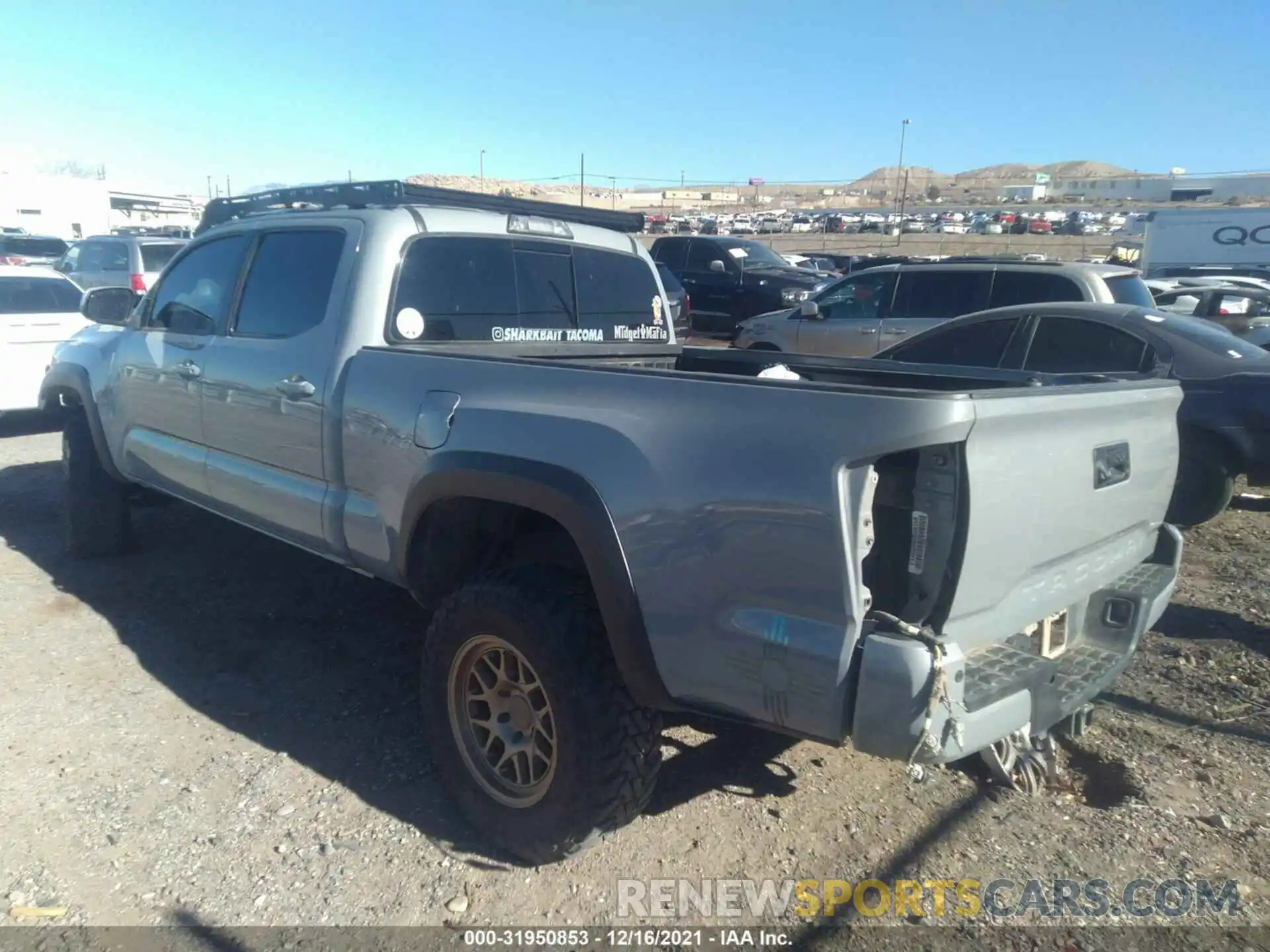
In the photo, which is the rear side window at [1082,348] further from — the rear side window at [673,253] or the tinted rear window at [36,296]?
the rear side window at [673,253]

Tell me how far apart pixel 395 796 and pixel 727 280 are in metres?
14.5

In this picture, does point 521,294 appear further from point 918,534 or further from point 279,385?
point 918,534

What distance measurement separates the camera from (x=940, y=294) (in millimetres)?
10023

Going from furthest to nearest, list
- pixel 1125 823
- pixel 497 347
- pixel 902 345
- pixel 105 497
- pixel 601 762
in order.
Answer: pixel 902 345 → pixel 105 497 → pixel 497 347 → pixel 1125 823 → pixel 601 762

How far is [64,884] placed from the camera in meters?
2.86

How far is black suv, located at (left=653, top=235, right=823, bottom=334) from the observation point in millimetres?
16656

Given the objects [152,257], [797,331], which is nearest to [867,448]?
[797,331]

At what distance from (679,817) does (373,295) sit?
2.22 metres

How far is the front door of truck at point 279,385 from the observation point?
3.74 metres

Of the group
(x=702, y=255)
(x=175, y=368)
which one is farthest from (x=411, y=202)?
(x=702, y=255)

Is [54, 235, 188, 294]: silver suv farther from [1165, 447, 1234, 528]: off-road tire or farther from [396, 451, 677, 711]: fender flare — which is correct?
[1165, 447, 1234, 528]: off-road tire

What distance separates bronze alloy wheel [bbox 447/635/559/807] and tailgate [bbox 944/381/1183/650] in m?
1.27

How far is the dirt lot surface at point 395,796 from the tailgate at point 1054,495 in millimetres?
887

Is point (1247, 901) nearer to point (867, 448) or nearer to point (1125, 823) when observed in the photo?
point (1125, 823)
